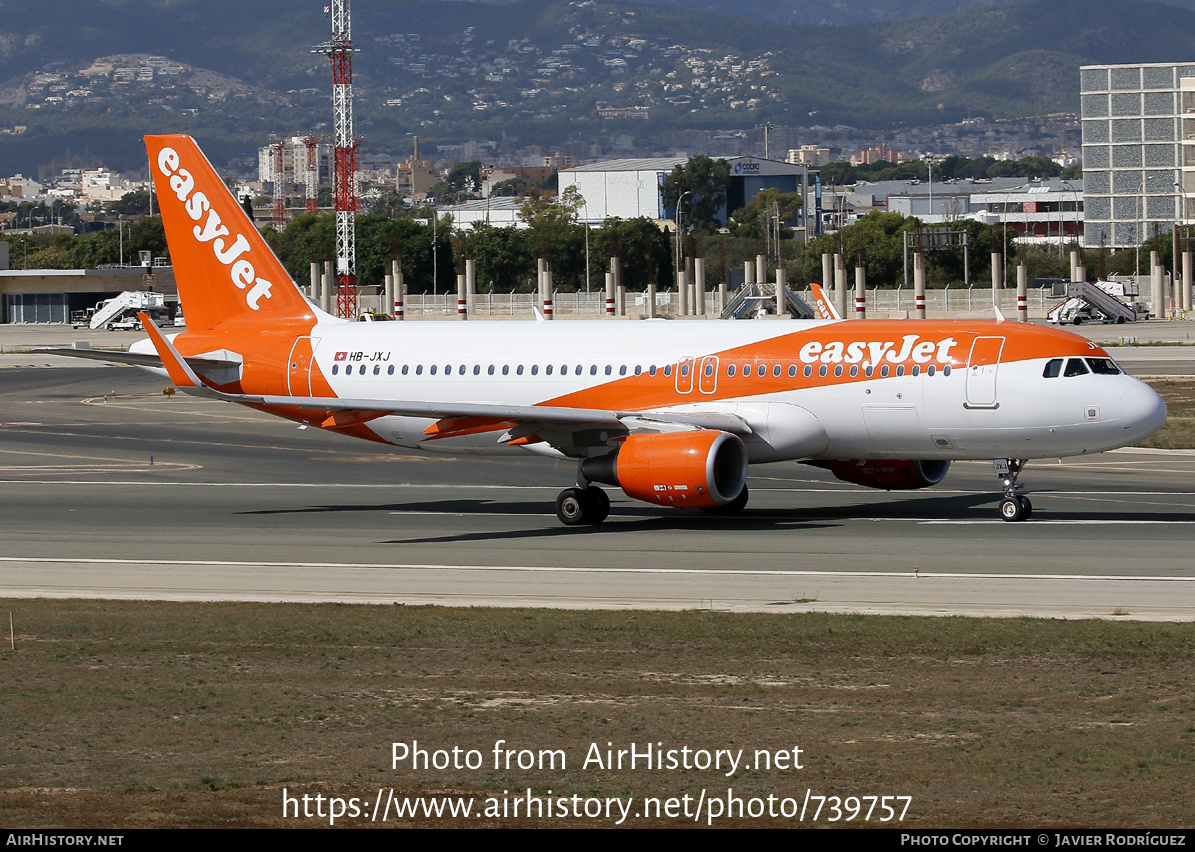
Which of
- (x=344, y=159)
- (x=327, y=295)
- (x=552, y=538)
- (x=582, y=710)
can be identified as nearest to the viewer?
(x=582, y=710)

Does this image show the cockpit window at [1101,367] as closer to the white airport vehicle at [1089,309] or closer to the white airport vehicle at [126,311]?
the white airport vehicle at [1089,309]

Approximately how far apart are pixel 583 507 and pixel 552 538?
5.84 feet

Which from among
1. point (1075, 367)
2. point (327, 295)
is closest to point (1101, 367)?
point (1075, 367)

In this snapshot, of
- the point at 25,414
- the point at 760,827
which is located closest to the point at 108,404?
the point at 25,414

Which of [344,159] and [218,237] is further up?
[344,159]

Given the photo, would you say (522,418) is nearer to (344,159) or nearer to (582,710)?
(582,710)

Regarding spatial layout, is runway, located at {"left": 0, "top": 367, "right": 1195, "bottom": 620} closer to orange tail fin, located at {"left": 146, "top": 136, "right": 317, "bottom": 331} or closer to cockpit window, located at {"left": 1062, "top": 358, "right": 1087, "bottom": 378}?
cockpit window, located at {"left": 1062, "top": 358, "right": 1087, "bottom": 378}

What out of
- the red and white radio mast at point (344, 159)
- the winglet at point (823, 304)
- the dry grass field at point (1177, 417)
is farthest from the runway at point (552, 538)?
the red and white radio mast at point (344, 159)

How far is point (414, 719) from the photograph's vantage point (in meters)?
16.2

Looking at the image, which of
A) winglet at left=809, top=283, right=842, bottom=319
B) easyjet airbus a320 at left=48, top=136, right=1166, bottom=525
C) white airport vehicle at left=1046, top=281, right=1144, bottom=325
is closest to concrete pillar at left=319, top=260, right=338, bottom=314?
white airport vehicle at left=1046, top=281, right=1144, bottom=325

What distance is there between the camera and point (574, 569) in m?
28.0

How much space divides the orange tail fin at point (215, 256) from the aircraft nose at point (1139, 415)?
20.1 m

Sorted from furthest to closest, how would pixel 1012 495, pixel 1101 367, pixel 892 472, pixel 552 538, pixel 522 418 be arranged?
pixel 892 472 → pixel 1012 495 → pixel 522 418 → pixel 552 538 → pixel 1101 367

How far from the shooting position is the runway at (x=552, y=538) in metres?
25.2
